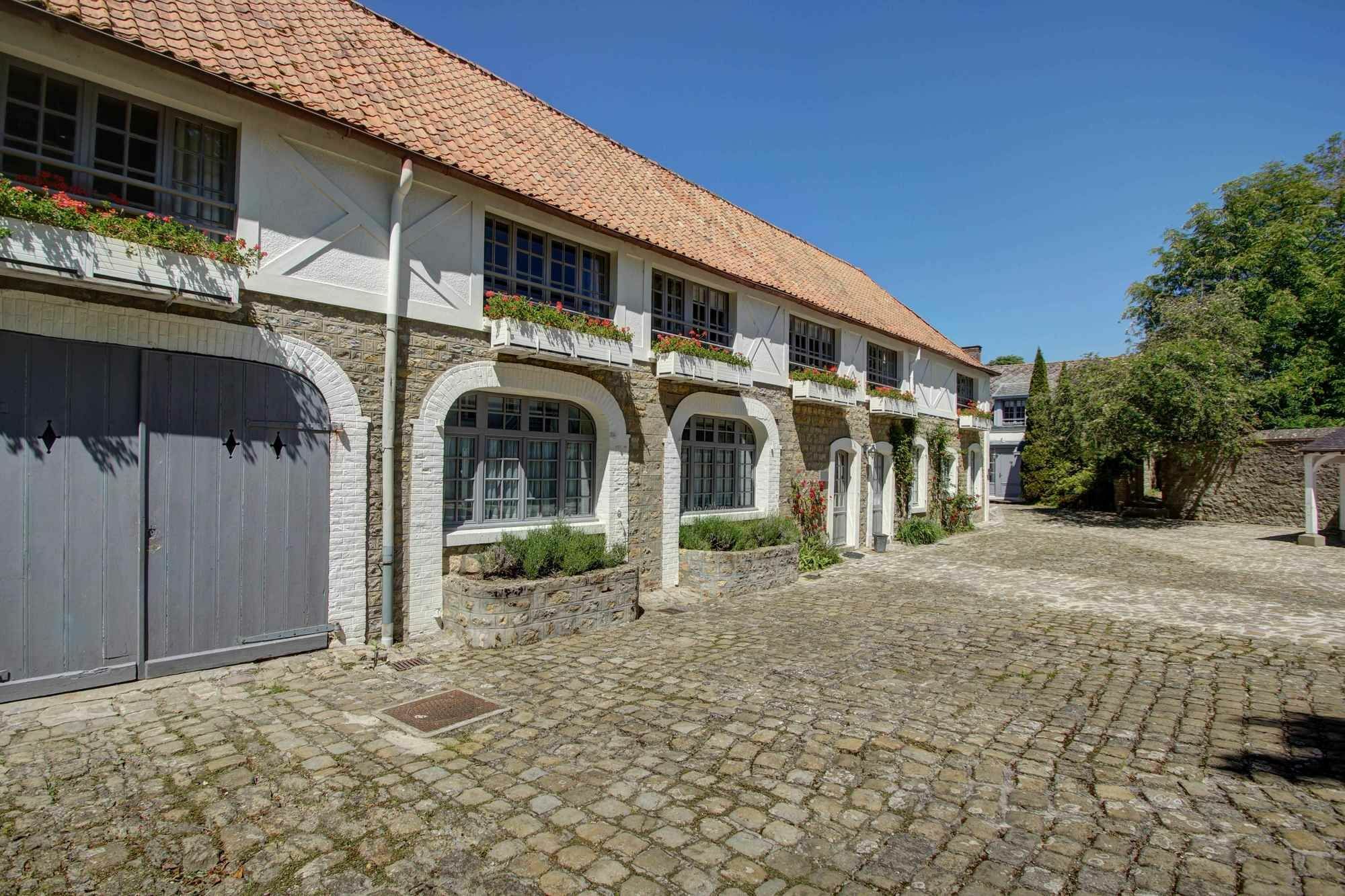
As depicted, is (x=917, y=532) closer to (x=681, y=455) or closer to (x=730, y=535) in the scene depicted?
(x=730, y=535)

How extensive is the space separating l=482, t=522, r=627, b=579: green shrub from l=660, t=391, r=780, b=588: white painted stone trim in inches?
79.0

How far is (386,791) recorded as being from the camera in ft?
12.4

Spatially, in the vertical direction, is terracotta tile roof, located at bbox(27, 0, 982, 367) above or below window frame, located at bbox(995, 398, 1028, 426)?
above

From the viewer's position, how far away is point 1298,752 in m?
4.39

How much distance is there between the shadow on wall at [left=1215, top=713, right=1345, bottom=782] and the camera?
4.09 m

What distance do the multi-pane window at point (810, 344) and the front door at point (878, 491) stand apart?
3028mm

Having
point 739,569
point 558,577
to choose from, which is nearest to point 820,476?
point 739,569

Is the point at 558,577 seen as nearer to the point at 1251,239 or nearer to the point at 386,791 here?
the point at 386,791

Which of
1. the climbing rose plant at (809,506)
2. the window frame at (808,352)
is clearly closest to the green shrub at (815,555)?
the climbing rose plant at (809,506)

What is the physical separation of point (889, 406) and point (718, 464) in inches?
215

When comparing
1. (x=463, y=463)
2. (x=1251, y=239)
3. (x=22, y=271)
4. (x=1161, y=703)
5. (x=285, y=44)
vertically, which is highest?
(x=1251, y=239)

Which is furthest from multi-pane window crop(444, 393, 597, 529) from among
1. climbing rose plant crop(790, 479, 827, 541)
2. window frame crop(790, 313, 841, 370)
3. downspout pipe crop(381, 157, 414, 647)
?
window frame crop(790, 313, 841, 370)

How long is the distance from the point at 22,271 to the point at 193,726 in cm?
331

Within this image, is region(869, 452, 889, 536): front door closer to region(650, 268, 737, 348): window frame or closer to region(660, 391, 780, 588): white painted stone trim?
region(660, 391, 780, 588): white painted stone trim
